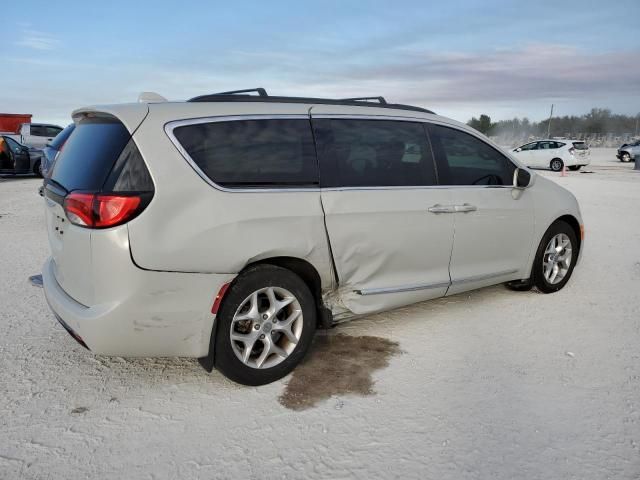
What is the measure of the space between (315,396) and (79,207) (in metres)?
1.80

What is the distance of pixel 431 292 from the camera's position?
4.32 m

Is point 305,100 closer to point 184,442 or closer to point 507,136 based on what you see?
point 184,442

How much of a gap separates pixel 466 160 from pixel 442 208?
2.03ft

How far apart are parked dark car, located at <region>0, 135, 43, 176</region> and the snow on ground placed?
49.8 feet

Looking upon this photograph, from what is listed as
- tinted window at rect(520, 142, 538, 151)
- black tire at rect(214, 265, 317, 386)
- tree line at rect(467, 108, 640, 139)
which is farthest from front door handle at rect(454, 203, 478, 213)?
tree line at rect(467, 108, 640, 139)

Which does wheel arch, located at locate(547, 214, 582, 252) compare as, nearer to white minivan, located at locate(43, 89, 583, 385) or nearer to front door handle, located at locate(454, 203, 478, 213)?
white minivan, located at locate(43, 89, 583, 385)

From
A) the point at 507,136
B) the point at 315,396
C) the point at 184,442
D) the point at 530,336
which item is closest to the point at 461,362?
the point at 530,336

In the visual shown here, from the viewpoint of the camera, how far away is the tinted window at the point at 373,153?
377cm

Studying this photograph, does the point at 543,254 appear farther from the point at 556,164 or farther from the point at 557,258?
the point at 556,164

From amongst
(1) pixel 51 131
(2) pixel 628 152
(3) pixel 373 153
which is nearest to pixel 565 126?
(2) pixel 628 152

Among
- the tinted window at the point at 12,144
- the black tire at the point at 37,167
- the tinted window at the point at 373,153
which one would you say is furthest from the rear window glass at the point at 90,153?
the black tire at the point at 37,167

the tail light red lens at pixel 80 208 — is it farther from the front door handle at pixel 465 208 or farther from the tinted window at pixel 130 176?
the front door handle at pixel 465 208

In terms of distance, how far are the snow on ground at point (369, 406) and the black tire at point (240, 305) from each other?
111 millimetres

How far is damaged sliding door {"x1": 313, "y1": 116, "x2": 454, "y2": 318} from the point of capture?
3752 mm
